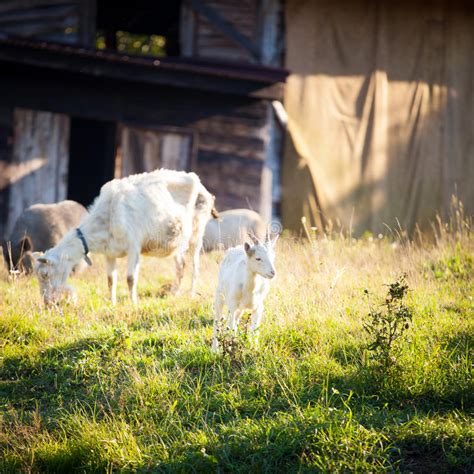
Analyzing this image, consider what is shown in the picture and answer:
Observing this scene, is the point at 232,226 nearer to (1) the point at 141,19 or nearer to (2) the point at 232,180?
(2) the point at 232,180

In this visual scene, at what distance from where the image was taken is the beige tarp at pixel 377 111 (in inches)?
604

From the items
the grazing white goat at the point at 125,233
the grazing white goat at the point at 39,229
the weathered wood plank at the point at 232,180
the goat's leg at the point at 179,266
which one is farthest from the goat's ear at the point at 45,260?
the weathered wood plank at the point at 232,180

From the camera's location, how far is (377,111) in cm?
1589

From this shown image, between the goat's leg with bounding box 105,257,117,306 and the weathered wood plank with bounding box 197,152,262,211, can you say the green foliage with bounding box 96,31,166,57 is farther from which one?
the goat's leg with bounding box 105,257,117,306

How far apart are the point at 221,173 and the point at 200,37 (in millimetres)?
2713

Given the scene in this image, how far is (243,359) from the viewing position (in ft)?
22.9

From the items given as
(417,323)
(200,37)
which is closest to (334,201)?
(200,37)

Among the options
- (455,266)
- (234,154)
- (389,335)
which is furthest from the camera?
(234,154)

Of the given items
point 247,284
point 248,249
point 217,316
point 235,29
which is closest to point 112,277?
point 217,316

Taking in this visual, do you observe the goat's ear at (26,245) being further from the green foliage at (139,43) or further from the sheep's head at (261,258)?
the green foliage at (139,43)

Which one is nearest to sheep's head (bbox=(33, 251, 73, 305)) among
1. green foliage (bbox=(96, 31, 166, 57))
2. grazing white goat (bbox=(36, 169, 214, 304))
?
grazing white goat (bbox=(36, 169, 214, 304))

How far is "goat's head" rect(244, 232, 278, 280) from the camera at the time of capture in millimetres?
6695

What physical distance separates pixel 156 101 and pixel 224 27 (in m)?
1.94

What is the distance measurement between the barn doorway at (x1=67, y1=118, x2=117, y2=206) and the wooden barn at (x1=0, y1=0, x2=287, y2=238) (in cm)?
434
